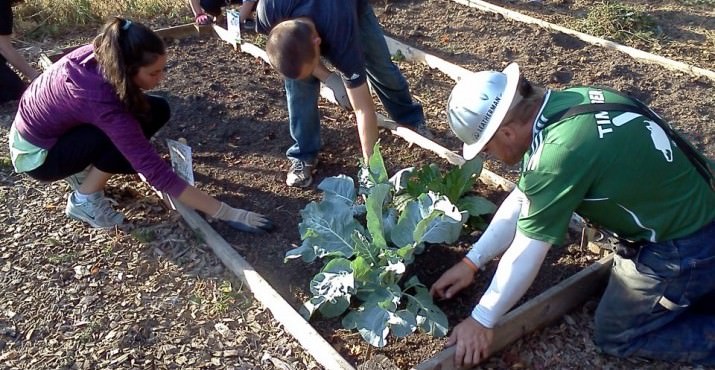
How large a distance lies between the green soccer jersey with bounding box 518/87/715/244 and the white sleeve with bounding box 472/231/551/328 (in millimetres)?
49

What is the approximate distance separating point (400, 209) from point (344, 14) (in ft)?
3.28

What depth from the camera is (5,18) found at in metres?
4.86

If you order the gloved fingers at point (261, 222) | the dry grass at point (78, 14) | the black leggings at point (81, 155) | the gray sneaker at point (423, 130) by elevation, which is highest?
the black leggings at point (81, 155)

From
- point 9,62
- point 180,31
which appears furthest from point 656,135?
point 180,31

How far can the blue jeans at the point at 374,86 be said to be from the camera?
3.95 m

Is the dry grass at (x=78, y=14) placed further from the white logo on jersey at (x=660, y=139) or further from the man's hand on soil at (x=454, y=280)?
the white logo on jersey at (x=660, y=139)

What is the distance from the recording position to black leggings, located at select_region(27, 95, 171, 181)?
357 cm

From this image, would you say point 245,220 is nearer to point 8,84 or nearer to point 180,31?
point 8,84

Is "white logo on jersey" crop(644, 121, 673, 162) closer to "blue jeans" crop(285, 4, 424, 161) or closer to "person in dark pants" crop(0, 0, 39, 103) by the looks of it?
"blue jeans" crop(285, 4, 424, 161)

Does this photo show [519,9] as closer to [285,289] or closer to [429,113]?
[429,113]

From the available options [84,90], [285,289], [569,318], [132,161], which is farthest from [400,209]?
[84,90]

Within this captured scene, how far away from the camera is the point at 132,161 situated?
3.34m

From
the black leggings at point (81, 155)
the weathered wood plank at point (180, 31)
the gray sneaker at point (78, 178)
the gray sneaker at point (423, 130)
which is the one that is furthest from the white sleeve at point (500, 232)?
the weathered wood plank at point (180, 31)

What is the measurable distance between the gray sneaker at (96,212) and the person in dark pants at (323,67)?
0.99 m
